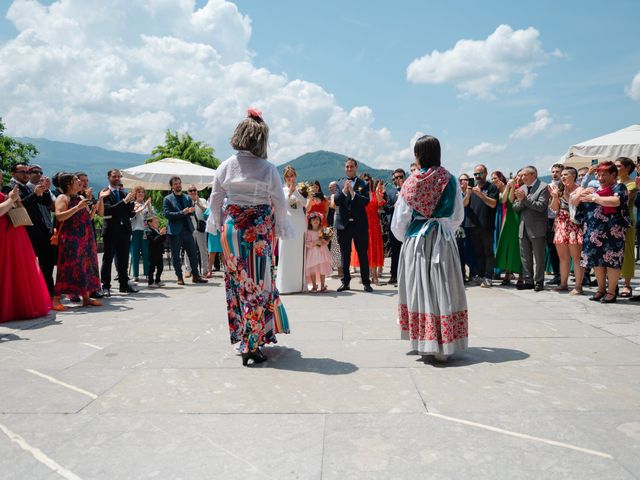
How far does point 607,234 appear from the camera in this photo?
7023mm

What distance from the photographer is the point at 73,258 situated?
738 cm

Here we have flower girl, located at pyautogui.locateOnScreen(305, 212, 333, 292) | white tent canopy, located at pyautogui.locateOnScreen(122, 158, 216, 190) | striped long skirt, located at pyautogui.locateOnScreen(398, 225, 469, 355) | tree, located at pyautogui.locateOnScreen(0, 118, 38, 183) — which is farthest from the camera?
tree, located at pyautogui.locateOnScreen(0, 118, 38, 183)

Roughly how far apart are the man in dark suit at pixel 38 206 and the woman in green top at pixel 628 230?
794 cm

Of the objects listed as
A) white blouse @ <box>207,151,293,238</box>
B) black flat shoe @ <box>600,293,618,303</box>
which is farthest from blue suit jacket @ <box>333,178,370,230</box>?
white blouse @ <box>207,151,293,238</box>

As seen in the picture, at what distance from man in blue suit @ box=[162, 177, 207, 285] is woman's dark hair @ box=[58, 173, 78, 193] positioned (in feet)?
8.48

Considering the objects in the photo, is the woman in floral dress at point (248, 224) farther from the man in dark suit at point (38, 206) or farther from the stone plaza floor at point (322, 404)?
the man in dark suit at point (38, 206)

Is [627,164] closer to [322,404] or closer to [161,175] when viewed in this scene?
[322,404]

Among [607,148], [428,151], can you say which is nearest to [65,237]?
[428,151]

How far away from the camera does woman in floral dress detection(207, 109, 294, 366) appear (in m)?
4.39

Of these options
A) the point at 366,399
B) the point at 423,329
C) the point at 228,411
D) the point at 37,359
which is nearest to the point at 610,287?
the point at 423,329

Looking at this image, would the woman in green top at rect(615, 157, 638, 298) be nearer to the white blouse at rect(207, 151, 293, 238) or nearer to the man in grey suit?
the man in grey suit

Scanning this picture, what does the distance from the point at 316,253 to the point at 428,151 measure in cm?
477

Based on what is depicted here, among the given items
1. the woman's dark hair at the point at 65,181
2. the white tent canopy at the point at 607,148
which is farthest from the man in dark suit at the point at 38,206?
the white tent canopy at the point at 607,148

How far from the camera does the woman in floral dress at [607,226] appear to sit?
6934mm
